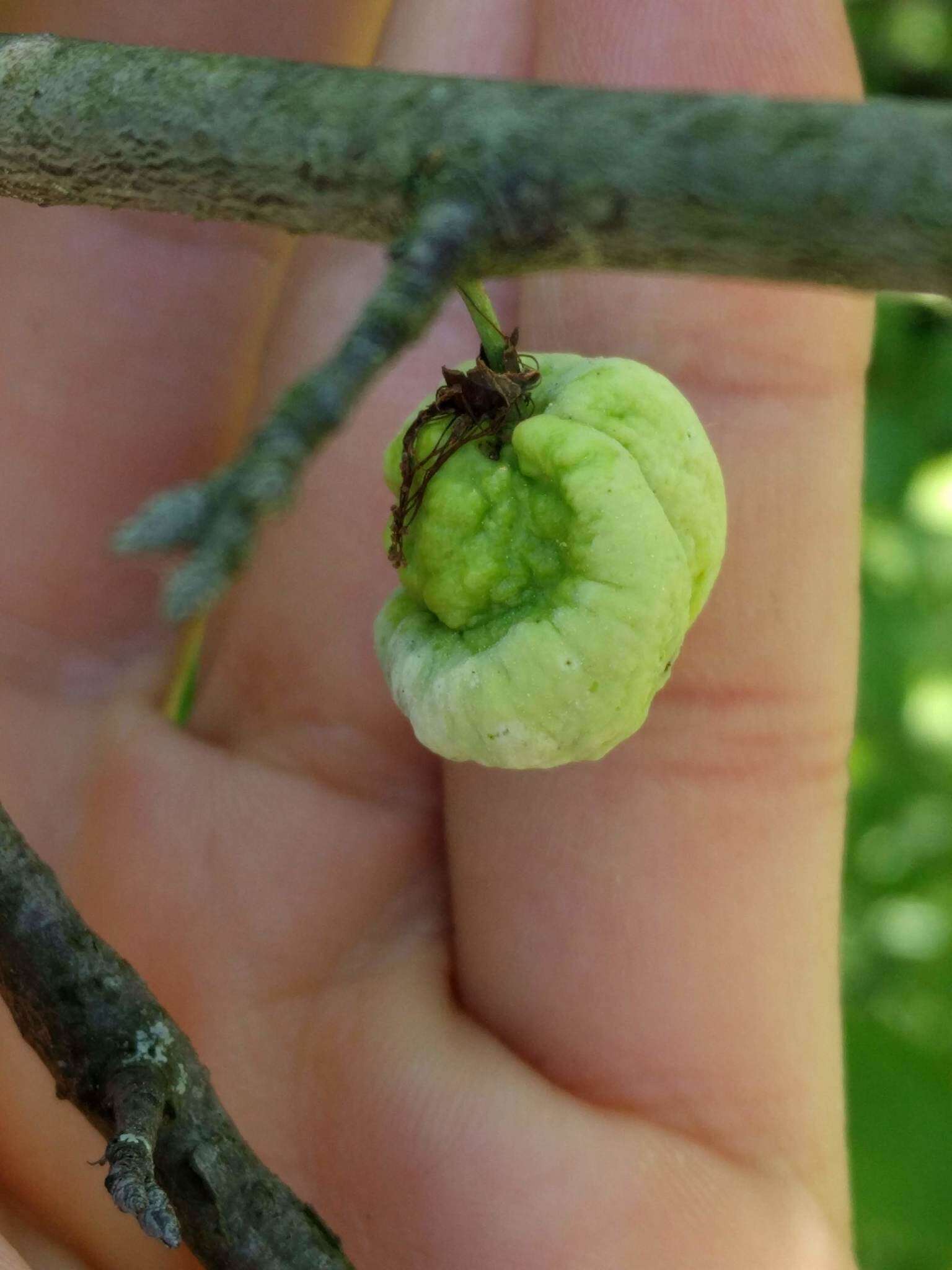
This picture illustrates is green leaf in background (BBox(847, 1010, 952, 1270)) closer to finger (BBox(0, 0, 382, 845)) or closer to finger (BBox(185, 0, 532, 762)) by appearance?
finger (BBox(185, 0, 532, 762))

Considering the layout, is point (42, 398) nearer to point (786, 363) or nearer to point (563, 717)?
point (786, 363)

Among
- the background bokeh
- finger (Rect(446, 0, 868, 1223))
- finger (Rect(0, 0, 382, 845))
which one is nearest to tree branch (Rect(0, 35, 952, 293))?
finger (Rect(446, 0, 868, 1223))

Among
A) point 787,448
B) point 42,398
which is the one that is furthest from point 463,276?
point 42,398

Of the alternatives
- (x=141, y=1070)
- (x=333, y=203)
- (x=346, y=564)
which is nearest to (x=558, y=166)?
(x=333, y=203)

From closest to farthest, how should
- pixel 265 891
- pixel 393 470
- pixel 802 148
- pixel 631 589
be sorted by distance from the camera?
1. pixel 802 148
2. pixel 631 589
3. pixel 393 470
4. pixel 265 891

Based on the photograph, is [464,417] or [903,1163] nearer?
[464,417]

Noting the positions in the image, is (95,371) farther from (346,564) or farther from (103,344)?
(346,564)
